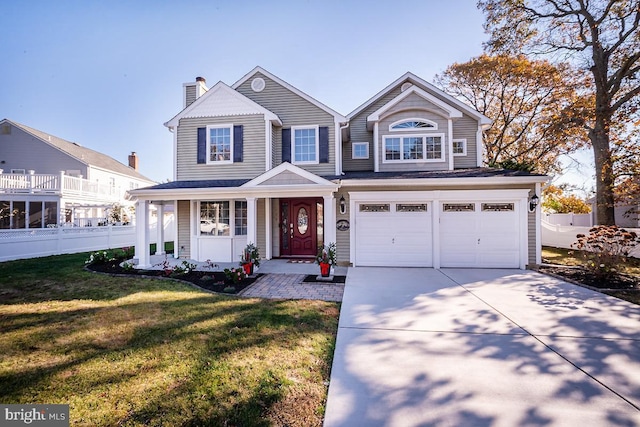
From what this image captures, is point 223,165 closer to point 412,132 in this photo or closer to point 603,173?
point 412,132

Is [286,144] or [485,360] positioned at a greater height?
[286,144]

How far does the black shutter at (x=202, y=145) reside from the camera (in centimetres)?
1033

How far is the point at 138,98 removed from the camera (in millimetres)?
15234

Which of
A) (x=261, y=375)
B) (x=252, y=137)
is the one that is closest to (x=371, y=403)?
(x=261, y=375)

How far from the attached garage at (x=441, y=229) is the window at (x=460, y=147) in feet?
11.7

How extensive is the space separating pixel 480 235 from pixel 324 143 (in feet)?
20.3

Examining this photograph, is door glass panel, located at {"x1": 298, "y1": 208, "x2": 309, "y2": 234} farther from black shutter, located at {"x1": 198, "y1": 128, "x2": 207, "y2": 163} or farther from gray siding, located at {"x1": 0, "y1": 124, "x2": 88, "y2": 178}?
gray siding, located at {"x1": 0, "y1": 124, "x2": 88, "y2": 178}

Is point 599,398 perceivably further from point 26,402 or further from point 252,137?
point 252,137

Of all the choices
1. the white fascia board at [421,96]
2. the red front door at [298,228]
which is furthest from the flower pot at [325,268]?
the white fascia board at [421,96]

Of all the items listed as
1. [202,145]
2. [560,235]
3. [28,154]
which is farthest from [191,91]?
[560,235]

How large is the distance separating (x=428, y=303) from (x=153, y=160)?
35.8 metres

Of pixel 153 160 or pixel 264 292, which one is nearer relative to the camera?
pixel 264 292

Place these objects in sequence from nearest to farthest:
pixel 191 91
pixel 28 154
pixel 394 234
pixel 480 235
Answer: pixel 480 235
pixel 394 234
pixel 191 91
pixel 28 154

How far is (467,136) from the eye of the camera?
37.7ft
